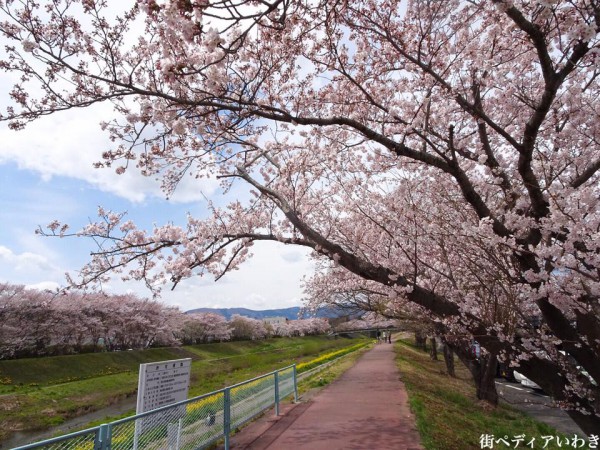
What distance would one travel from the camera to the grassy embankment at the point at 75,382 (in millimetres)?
17516

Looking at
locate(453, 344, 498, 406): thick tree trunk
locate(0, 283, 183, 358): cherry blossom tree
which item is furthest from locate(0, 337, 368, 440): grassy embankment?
locate(453, 344, 498, 406): thick tree trunk

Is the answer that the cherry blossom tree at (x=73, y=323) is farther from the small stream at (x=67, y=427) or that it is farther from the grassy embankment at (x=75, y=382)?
the small stream at (x=67, y=427)

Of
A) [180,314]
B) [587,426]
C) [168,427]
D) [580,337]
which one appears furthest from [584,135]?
[180,314]

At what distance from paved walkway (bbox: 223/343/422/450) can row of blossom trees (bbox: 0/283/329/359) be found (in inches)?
592

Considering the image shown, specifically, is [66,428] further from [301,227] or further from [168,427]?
[301,227]

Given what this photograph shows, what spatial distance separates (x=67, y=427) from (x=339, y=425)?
527 inches

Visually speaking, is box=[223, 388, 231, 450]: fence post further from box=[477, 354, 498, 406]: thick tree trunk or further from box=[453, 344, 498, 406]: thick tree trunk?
box=[477, 354, 498, 406]: thick tree trunk

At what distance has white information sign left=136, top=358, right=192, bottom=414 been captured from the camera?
17.8 ft

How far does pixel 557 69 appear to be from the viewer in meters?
3.87

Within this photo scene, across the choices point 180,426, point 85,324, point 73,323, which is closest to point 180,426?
point 180,426

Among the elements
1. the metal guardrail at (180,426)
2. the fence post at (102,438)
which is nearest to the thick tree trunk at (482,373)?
the metal guardrail at (180,426)

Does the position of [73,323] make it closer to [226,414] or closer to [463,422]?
[226,414]

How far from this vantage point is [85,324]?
111 ft

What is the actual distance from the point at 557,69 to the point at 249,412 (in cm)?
704
